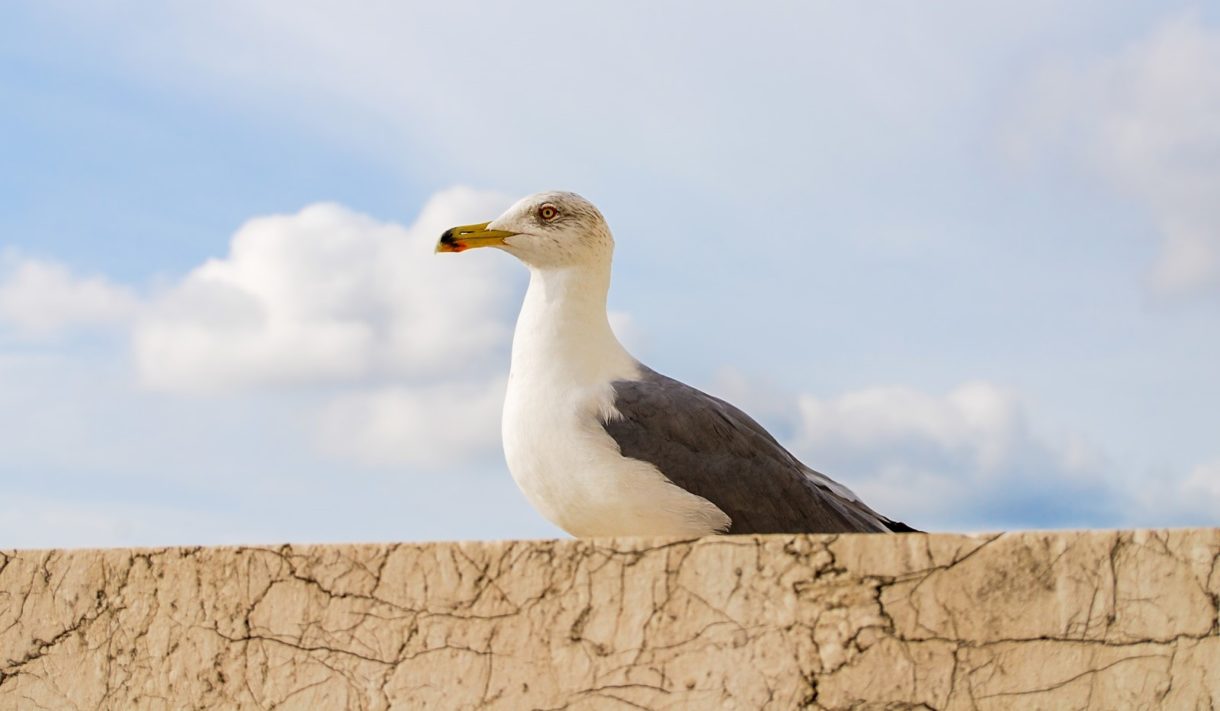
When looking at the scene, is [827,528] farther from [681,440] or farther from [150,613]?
[150,613]

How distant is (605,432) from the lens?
4.16 metres

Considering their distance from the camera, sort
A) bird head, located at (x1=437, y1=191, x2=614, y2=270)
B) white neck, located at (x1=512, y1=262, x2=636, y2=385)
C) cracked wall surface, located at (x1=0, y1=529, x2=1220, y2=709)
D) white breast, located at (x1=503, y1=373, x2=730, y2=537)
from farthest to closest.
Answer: bird head, located at (x1=437, y1=191, x2=614, y2=270)
white neck, located at (x1=512, y1=262, x2=636, y2=385)
white breast, located at (x1=503, y1=373, x2=730, y2=537)
cracked wall surface, located at (x1=0, y1=529, x2=1220, y2=709)

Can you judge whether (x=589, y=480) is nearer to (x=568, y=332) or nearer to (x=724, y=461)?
(x=724, y=461)

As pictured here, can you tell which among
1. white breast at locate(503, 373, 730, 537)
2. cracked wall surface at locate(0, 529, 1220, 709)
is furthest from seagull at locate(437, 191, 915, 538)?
cracked wall surface at locate(0, 529, 1220, 709)

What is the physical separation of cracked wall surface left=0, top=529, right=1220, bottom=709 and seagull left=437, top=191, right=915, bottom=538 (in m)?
0.60

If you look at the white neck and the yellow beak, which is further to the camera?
the yellow beak

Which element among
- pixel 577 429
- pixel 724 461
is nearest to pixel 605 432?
pixel 577 429

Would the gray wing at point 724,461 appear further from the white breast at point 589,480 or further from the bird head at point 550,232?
the bird head at point 550,232

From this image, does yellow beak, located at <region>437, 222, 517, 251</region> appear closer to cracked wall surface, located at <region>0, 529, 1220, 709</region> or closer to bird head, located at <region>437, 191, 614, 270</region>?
bird head, located at <region>437, 191, 614, 270</region>

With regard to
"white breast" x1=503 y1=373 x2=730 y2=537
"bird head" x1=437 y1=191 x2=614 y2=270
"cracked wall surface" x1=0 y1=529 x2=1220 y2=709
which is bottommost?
"cracked wall surface" x1=0 y1=529 x2=1220 y2=709

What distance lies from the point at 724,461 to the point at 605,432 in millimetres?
382

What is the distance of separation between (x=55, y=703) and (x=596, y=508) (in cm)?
169

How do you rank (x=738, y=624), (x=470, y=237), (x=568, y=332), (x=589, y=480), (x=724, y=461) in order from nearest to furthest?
(x=738, y=624), (x=589, y=480), (x=724, y=461), (x=568, y=332), (x=470, y=237)

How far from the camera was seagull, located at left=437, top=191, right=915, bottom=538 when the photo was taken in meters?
4.12
